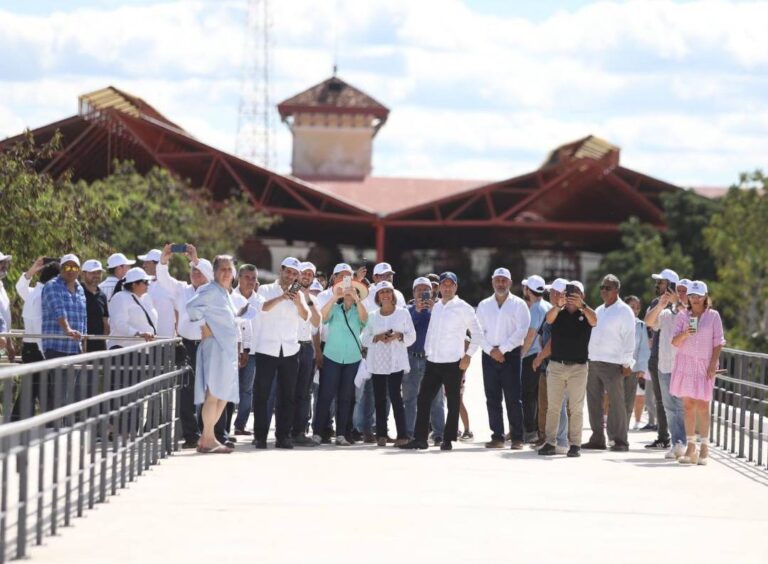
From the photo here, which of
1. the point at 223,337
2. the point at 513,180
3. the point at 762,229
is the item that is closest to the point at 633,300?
the point at 223,337

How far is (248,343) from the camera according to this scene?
15.5 m

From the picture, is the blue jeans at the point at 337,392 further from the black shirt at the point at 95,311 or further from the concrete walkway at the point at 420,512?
the black shirt at the point at 95,311

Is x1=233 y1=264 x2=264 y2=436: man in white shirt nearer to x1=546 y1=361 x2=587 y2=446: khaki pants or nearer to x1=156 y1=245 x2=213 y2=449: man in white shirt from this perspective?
x1=156 y1=245 x2=213 y2=449: man in white shirt

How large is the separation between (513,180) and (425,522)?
4978cm

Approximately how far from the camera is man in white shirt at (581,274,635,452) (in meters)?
15.7

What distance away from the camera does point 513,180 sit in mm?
59188

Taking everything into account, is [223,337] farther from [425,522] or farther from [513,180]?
[513,180]

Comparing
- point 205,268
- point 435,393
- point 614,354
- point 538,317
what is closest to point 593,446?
point 614,354

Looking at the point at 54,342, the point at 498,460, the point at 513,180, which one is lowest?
the point at 498,460

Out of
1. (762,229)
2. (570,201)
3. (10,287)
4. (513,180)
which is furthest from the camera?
(570,201)

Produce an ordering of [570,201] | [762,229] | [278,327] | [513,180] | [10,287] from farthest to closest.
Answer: [570,201], [513,180], [762,229], [10,287], [278,327]

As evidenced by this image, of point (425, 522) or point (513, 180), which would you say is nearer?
point (425, 522)

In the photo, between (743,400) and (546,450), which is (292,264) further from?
(743,400)

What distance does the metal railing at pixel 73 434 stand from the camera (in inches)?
310
